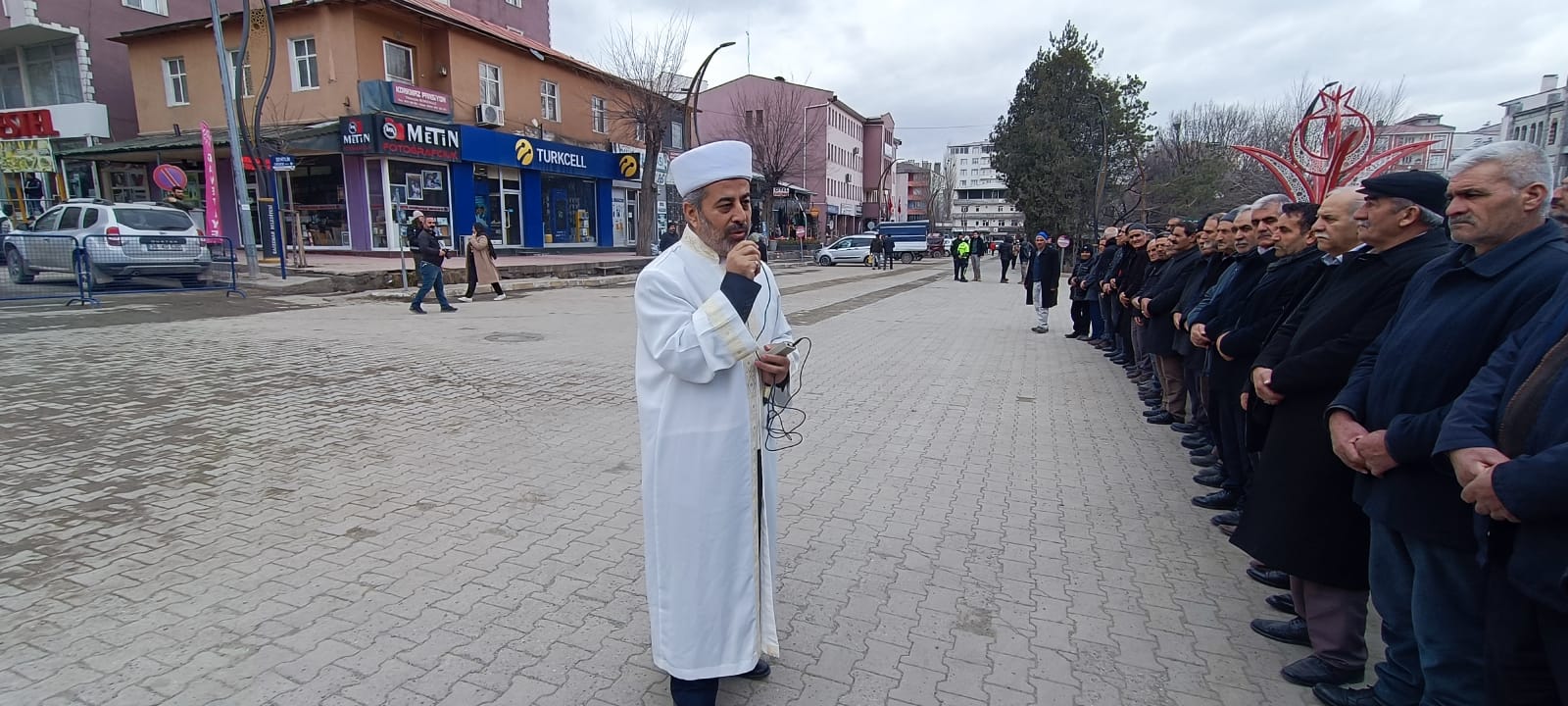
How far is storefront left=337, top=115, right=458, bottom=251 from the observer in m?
20.6

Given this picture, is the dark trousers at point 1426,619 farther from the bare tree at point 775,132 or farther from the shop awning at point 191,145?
the bare tree at point 775,132

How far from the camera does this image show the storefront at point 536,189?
2380cm

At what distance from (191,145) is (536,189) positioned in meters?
10.5

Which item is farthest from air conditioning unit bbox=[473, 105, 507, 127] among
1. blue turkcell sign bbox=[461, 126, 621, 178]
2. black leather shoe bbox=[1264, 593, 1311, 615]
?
black leather shoe bbox=[1264, 593, 1311, 615]

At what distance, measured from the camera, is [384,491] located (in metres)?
4.50

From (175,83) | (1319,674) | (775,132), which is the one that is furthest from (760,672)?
(775,132)

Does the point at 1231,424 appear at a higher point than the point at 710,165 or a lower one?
lower

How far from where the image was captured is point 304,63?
22.1m

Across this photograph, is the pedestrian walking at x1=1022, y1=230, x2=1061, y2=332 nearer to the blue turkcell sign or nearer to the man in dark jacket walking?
the man in dark jacket walking

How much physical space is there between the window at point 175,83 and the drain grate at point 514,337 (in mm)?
21849

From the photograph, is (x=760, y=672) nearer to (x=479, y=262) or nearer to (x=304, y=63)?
(x=479, y=262)

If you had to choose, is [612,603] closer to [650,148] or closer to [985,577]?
[985,577]

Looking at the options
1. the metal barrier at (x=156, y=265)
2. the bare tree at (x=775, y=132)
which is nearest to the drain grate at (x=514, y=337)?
the metal barrier at (x=156, y=265)

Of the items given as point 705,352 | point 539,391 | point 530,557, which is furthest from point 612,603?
point 539,391
